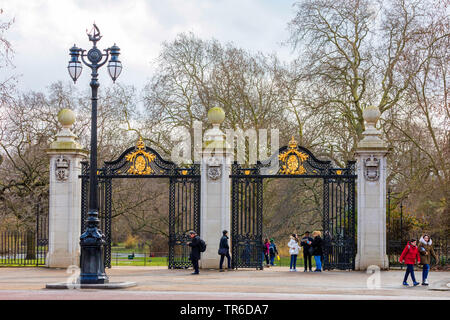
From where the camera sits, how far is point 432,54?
23.7 m

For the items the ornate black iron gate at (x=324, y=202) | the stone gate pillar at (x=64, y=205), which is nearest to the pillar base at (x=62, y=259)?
the stone gate pillar at (x=64, y=205)

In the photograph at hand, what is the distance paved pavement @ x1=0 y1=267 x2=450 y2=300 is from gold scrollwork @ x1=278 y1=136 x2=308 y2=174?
3028 millimetres

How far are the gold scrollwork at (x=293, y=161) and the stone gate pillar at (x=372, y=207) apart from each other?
1688mm

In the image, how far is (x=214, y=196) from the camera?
872 inches

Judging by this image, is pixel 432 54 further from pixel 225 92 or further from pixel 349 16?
pixel 225 92

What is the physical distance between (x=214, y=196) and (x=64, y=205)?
4617 mm

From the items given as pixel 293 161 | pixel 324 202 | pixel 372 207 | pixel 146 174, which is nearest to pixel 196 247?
pixel 146 174

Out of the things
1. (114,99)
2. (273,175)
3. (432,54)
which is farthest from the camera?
(114,99)

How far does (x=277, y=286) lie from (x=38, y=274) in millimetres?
7253

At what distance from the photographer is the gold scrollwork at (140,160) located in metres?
22.7

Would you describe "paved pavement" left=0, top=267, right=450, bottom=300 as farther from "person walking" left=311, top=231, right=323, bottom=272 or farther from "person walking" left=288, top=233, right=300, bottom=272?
"person walking" left=288, top=233, right=300, bottom=272
